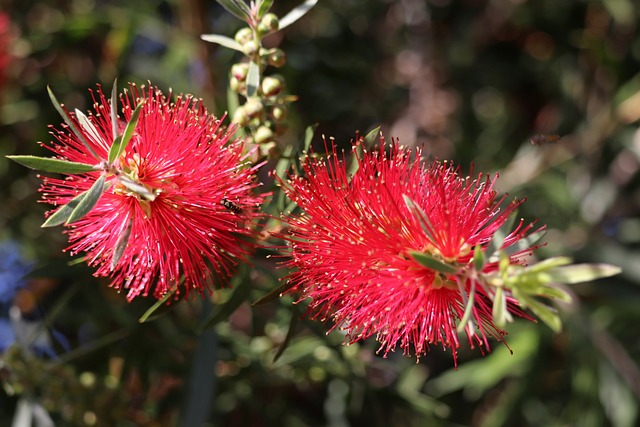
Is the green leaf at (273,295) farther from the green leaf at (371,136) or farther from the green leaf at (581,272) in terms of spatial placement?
the green leaf at (581,272)

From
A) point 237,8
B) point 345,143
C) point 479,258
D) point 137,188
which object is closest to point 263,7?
point 237,8

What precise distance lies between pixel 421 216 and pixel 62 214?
609 millimetres

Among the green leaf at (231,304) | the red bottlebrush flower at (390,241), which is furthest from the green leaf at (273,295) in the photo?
the green leaf at (231,304)

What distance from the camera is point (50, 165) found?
125cm

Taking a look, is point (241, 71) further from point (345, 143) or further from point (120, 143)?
point (345, 143)

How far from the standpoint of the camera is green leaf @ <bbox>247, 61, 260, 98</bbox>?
59.9 inches

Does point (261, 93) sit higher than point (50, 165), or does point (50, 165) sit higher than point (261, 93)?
point (261, 93)

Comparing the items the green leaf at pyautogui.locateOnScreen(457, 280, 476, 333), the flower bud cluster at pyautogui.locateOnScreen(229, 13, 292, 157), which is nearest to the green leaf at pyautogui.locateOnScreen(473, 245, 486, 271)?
the green leaf at pyautogui.locateOnScreen(457, 280, 476, 333)

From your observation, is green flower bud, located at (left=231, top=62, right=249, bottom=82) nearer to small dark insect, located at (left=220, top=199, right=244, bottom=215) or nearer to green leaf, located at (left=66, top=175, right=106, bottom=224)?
small dark insect, located at (left=220, top=199, right=244, bottom=215)

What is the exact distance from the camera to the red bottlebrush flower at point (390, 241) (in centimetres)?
141

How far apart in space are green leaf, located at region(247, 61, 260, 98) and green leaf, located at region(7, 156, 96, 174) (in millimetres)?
372

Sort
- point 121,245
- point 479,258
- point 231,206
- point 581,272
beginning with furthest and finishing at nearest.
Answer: point 231,206 < point 121,245 < point 479,258 < point 581,272

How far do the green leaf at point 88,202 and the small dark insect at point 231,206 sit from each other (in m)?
0.25

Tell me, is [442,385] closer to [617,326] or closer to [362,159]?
[617,326]
